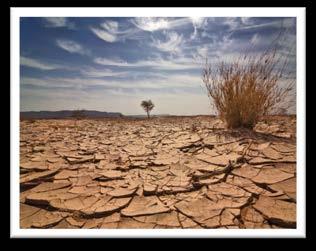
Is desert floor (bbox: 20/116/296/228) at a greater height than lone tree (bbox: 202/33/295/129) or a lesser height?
lesser

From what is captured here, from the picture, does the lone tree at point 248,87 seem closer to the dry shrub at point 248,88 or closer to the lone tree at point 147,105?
the dry shrub at point 248,88

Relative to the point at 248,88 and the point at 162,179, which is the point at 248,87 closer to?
the point at 248,88


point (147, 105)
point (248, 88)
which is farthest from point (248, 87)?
point (147, 105)

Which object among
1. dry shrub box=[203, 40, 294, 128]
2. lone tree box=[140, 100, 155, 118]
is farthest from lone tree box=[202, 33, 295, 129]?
lone tree box=[140, 100, 155, 118]

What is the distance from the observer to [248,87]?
2449 mm

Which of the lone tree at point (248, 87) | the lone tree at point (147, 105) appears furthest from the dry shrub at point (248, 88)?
the lone tree at point (147, 105)

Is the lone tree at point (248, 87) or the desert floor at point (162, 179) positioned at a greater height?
the lone tree at point (248, 87)

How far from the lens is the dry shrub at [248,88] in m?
2.06

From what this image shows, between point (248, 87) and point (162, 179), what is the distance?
1.14m

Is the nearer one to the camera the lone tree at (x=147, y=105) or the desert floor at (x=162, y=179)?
the desert floor at (x=162, y=179)

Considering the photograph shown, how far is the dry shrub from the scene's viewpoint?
2.06 meters

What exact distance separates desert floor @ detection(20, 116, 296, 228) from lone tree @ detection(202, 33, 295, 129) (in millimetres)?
132

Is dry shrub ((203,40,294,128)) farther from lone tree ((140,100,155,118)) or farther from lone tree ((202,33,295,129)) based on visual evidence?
lone tree ((140,100,155,118))
